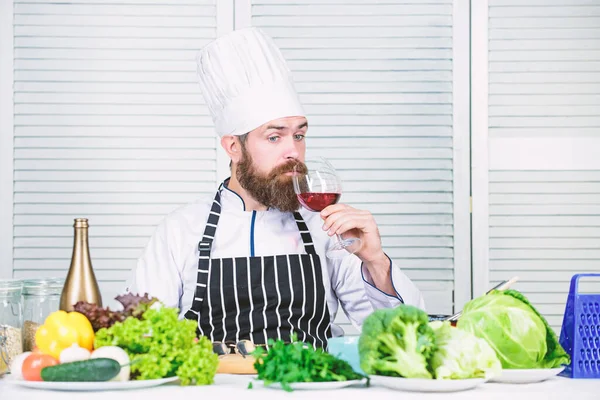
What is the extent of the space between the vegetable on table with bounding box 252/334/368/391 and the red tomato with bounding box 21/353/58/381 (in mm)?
377

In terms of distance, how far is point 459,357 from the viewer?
1.44 meters

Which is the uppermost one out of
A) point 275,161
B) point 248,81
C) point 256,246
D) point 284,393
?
point 248,81

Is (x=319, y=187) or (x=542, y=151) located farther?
(x=542, y=151)

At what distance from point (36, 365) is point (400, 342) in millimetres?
657

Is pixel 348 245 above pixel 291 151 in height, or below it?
below

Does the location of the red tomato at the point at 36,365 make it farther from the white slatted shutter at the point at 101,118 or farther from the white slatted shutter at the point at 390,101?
the white slatted shutter at the point at 390,101

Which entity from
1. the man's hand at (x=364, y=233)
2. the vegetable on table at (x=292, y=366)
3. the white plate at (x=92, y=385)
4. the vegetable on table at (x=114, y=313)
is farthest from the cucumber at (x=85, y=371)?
the man's hand at (x=364, y=233)

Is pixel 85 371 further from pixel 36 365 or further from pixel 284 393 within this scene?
pixel 284 393

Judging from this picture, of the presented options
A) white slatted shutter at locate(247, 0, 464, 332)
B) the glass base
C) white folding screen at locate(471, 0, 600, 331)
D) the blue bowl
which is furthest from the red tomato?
white folding screen at locate(471, 0, 600, 331)

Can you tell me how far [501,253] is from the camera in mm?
3516

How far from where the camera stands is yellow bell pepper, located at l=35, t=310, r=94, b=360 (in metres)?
1.53

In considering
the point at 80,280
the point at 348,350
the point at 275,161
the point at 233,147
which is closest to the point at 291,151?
the point at 275,161

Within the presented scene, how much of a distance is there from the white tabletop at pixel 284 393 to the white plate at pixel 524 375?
3 cm

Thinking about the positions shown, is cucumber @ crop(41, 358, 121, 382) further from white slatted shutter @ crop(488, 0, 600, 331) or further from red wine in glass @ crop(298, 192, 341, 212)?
white slatted shutter @ crop(488, 0, 600, 331)
